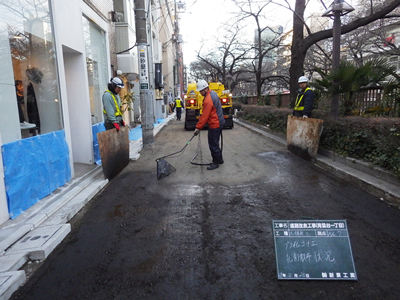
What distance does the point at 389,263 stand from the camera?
2.90m

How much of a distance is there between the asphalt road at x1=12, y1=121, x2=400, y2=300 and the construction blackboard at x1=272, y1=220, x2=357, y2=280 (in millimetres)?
107

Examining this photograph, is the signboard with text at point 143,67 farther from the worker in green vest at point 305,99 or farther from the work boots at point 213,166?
the worker in green vest at point 305,99

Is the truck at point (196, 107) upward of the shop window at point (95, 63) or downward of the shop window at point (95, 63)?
downward

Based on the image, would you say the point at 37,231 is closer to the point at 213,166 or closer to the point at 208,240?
the point at 208,240

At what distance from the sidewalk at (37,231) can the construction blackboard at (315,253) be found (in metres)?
2.37

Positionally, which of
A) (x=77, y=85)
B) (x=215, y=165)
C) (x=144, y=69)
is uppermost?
(x=144, y=69)

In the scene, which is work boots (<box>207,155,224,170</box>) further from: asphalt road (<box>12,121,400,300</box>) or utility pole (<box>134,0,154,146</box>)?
utility pole (<box>134,0,154,146</box>)

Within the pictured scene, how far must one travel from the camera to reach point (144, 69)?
9.89 meters

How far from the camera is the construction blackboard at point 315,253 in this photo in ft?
8.40

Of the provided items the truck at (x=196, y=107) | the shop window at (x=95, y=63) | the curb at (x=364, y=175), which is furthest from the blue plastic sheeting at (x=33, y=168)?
the truck at (x=196, y=107)

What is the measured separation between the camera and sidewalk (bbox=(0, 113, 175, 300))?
278 centimetres

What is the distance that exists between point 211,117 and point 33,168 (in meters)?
3.74

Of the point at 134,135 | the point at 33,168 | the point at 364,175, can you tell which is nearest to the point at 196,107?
the point at 134,135

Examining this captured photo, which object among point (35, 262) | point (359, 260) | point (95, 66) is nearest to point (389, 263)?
point (359, 260)
